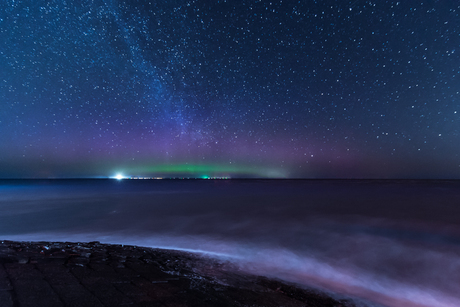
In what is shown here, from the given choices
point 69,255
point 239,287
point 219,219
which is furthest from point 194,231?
point 239,287

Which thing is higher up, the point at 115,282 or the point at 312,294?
the point at 115,282

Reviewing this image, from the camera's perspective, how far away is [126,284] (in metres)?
3.19

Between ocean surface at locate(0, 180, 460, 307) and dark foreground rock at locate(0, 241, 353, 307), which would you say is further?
ocean surface at locate(0, 180, 460, 307)

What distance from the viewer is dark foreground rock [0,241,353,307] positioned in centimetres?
274

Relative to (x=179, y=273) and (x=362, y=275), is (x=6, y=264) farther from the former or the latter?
(x=362, y=275)

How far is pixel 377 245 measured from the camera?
8.41 meters

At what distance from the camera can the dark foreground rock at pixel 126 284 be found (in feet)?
8.99

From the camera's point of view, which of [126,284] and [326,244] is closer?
[126,284]

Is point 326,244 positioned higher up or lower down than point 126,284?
lower down

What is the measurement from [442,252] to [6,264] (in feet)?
36.4

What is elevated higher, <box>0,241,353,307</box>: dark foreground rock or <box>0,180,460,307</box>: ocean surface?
<box>0,241,353,307</box>: dark foreground rock

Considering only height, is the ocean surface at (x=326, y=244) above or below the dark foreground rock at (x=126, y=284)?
below

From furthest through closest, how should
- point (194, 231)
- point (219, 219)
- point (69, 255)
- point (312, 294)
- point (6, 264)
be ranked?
point (219, 219), point (194, 231), point (69, 255), point (312, 294), point (6, 264)

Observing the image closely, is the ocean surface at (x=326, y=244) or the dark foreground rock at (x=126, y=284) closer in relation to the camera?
the dark foreground rock at (x=126, y=284)
